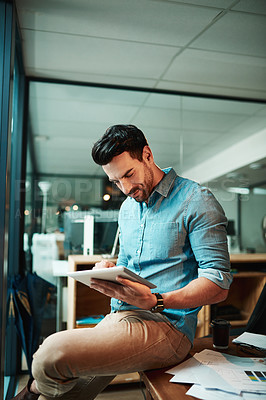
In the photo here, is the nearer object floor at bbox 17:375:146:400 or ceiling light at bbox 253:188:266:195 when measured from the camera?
floor at bbox 17:375:146:400

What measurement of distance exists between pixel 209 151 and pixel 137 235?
204cm

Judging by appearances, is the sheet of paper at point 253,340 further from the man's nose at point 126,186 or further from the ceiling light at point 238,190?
the ceiling light at point 238,190

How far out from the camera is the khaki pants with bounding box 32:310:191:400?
1205mm

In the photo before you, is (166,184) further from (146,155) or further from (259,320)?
(259,320)

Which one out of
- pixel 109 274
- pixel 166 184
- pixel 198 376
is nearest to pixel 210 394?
pixel 198 376

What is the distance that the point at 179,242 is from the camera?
1.46 metres

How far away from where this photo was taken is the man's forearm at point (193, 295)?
1.30 m

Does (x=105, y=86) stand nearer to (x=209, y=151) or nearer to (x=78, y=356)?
(x=209, y=151)

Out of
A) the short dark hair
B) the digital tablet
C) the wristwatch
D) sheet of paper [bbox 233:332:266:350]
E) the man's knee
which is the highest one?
the short dark hair

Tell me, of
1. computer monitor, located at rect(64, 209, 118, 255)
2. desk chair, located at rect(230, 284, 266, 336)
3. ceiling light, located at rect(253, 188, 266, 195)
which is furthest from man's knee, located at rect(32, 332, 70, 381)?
ceiling light, located at rect(253, 188, 266, 195)

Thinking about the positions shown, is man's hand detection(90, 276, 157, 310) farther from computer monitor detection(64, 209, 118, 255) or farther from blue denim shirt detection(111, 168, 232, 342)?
computer monitor detection(64, 209, 118, 255)

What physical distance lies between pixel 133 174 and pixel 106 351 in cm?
72

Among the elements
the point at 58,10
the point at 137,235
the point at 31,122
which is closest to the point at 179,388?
the point at 137,235

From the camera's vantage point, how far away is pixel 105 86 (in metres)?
3.15
